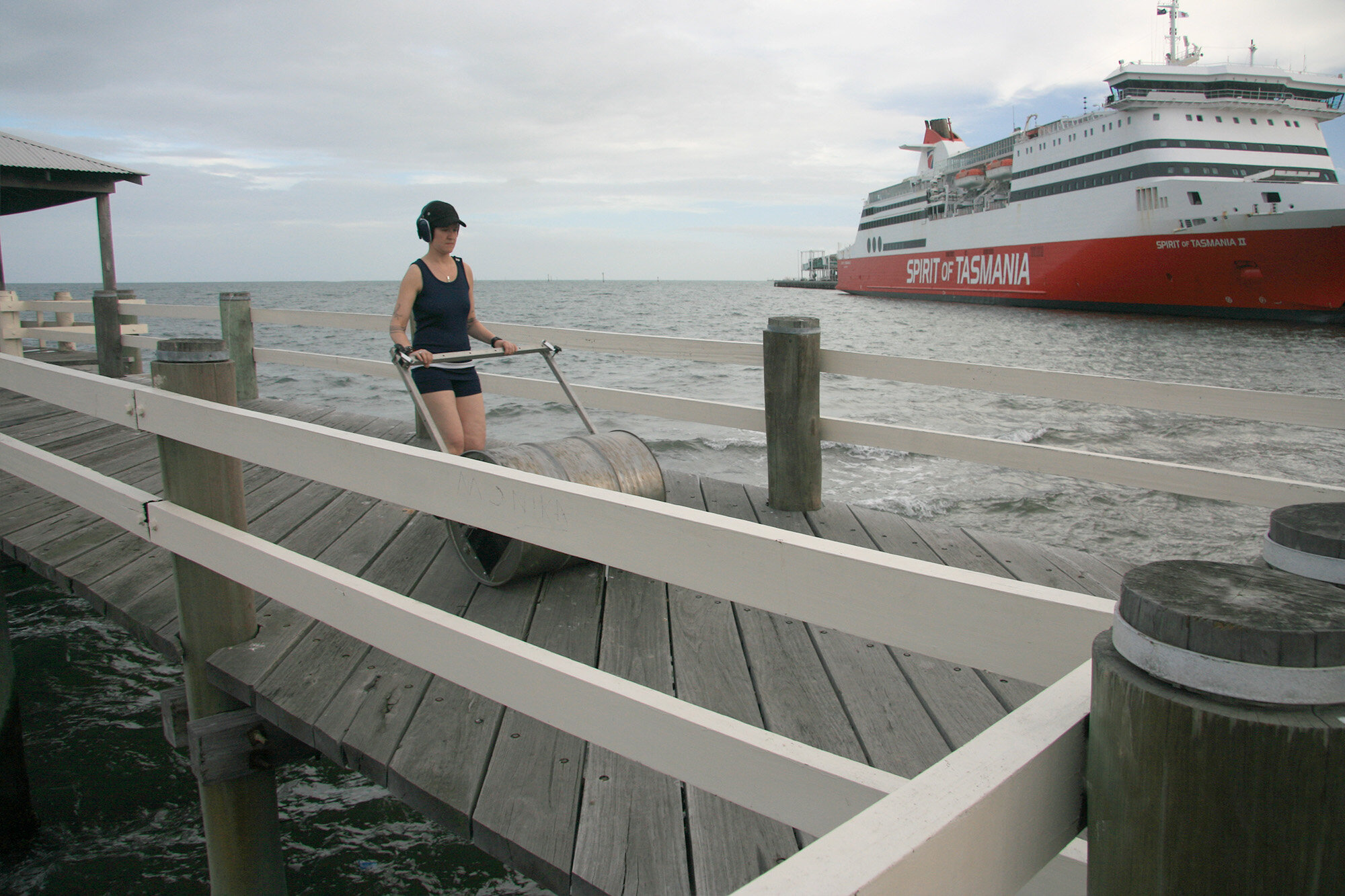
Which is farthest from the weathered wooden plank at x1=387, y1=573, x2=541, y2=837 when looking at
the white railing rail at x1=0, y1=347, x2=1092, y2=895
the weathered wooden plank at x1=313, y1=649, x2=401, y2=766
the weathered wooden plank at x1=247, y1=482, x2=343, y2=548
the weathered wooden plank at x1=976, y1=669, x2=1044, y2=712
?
the weathered wooden plank at x1=247, y1=482, x2=343, y2=548

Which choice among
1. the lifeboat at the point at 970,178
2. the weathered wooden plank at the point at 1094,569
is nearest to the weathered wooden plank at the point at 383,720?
the weathered wooden plank at the point at 1094,569

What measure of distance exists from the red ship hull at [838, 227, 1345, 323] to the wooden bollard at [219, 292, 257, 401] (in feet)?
113

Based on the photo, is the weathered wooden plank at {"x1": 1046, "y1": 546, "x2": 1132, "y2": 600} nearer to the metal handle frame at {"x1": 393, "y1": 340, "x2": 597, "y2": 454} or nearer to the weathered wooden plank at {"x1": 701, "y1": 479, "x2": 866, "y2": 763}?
the weathered wooden plank at {"x1": 701, "y1": 479, "x2": 866, "y2": 763}

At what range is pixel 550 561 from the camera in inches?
140

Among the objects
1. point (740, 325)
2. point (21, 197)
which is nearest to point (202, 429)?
point (21, 197)

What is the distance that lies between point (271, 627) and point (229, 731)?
41 cm

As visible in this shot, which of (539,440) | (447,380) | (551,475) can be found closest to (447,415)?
(447,380)

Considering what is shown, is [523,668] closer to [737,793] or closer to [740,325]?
[737,793]

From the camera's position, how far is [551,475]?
3609 mm

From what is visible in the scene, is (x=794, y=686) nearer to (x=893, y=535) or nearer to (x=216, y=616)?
(x=893, y=535)

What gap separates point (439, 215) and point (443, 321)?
1.86 feet

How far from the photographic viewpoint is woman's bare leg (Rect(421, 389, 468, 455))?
4.50 meters

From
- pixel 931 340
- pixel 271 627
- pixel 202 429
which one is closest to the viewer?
pixel 202 429

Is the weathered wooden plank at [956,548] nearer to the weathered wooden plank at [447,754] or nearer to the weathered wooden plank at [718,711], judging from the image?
the weathered wooden plank at [718,711]
